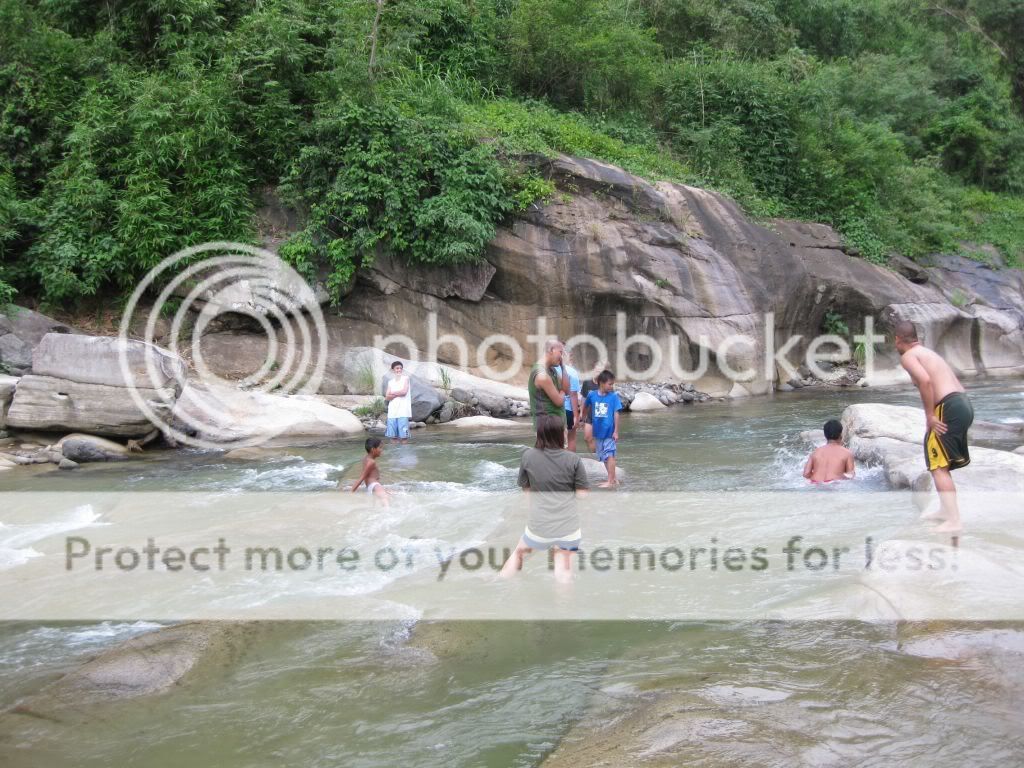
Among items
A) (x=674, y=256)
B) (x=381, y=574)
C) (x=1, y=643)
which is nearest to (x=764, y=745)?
(x=381, y=574)

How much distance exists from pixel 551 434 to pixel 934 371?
9.26 feet

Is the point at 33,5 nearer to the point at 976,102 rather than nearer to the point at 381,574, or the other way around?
the point at 381,574

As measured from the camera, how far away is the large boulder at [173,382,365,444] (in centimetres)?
1182

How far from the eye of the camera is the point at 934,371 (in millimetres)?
5703

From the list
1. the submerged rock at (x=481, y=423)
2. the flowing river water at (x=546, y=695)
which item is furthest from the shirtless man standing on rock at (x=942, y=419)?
the submerged rock at (x=481, y=423)

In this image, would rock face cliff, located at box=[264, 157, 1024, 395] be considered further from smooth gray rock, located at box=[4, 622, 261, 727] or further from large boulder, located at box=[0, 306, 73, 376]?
smooth gray rock, located at box=[4, 622, 261, 727]

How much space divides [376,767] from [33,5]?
2169 cm

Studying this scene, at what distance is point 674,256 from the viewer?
703 inches

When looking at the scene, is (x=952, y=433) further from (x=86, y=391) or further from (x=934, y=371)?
(x=86, y=391)

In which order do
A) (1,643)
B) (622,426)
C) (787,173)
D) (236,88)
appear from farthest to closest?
(787,173)
(236,88)
(622,426)
(1,643)

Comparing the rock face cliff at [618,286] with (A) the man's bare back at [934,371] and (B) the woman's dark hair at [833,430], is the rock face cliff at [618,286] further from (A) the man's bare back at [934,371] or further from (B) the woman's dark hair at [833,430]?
(A) the man's bare back at [934,371]

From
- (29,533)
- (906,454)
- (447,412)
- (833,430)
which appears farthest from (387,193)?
(906,454)

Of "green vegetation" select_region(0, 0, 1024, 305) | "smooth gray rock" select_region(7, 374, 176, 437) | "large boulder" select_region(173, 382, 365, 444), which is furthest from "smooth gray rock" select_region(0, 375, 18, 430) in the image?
"green vegetation" select_region(0, 0, 1024, 305)

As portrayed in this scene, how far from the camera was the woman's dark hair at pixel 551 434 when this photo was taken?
17.3 ft
